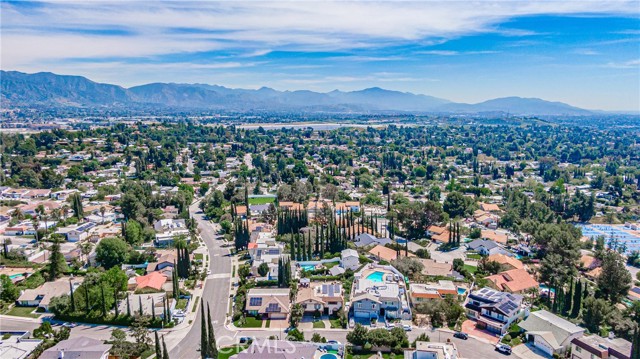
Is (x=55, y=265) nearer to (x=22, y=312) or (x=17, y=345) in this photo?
(x=22, y=312)

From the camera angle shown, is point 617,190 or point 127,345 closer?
point 127,345

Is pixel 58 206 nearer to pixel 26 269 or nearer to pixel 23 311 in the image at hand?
pixel 26 269

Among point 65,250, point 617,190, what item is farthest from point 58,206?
point 617,190

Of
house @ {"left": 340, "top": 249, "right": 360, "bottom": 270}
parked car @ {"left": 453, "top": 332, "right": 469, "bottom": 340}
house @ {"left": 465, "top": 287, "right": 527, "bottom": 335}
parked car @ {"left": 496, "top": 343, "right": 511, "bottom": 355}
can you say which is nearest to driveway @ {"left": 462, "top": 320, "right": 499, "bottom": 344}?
house @ {"left": 465, "top": 287, "right": 527, "bottom": 335}

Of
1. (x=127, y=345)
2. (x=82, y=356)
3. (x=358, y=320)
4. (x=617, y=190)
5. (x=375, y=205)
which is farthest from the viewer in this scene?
(x=617, y=190)

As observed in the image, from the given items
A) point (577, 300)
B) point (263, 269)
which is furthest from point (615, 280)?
point (263, 269)

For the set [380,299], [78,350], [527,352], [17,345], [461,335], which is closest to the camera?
[78,350]
